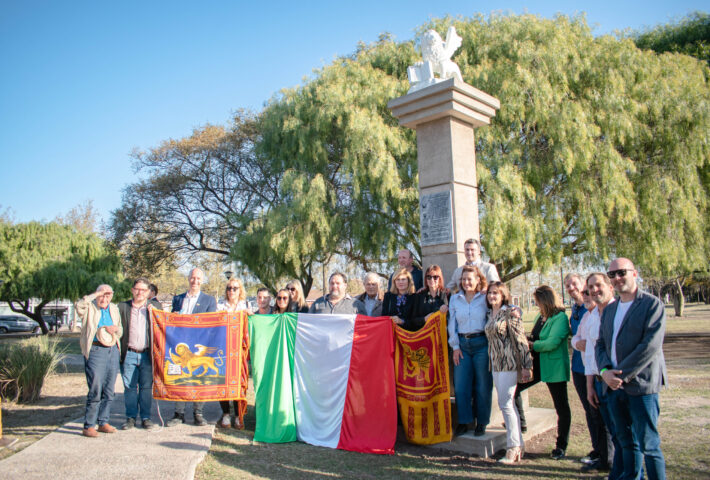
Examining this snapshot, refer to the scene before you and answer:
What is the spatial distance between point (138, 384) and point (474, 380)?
4292 mm

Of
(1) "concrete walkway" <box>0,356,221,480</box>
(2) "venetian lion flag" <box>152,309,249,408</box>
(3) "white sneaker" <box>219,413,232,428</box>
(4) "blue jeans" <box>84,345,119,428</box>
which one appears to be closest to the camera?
(1) "concrete walkway" <box>0,356,221,480</box>

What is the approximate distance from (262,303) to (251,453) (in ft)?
7.04

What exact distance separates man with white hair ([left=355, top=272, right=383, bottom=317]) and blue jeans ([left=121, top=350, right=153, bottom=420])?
2.91 metres

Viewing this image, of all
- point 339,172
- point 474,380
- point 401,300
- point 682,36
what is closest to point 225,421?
point 401,300

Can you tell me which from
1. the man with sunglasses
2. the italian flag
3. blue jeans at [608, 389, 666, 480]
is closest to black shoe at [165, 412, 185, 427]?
the italian flag

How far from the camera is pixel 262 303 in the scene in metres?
6.98

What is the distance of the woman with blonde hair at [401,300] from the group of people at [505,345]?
12mm

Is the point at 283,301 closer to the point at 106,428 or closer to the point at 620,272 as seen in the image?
the point at 106,428

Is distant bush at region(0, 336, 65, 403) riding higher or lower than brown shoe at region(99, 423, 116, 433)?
higher

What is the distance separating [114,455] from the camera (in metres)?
5.15

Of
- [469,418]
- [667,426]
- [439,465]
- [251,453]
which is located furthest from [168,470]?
[667,426]

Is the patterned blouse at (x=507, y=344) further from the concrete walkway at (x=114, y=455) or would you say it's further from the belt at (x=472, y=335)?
the concrete walkway at (x=114, y=455)

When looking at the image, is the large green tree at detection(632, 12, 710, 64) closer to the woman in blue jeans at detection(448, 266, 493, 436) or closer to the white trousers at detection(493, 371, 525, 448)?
the woman in blue jeans at detection(448, 266, 493, 436)

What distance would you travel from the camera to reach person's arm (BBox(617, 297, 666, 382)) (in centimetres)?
348
